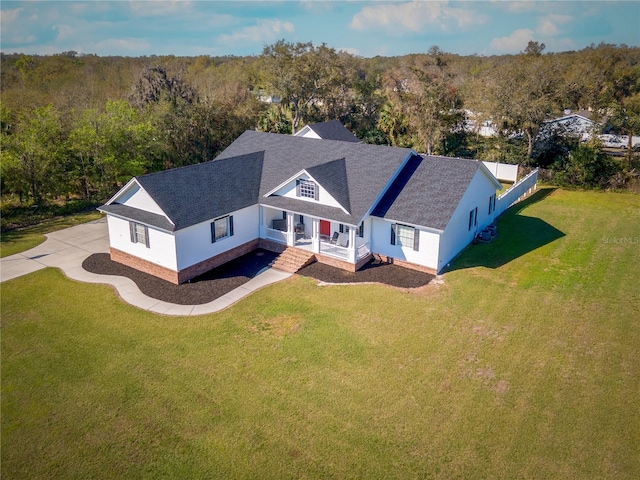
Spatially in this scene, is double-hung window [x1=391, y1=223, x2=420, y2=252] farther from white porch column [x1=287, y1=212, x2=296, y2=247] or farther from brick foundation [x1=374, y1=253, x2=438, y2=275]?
white porch column [x1=287, y1=212, x2=296, y2=247]

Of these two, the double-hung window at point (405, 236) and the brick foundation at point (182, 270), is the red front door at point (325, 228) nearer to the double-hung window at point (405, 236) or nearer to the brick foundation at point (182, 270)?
the double-hung window at point (405, 236)

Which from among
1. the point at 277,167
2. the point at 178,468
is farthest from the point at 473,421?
the point at 277,167

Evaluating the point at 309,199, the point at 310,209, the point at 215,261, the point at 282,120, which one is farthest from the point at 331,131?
the point at 215,261

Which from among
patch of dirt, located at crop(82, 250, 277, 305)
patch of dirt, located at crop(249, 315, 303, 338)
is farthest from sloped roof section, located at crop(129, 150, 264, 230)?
patch of dirt, located at crop(249, 315, 303, 338)

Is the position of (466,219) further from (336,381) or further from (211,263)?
(211,263)

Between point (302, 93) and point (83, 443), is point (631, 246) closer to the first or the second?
point (83, 443)

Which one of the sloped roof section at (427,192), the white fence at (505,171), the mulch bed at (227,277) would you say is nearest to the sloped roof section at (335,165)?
the sloped roof section at (427,192)
